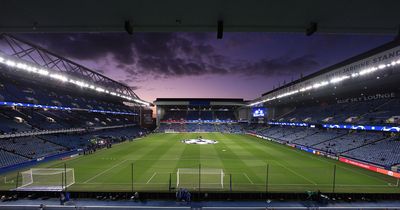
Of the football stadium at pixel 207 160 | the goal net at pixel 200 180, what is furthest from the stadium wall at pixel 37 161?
the goal net at pixel 200 180

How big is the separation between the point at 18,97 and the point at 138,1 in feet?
144

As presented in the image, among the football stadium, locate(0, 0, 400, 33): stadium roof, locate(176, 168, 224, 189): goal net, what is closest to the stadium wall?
the football stadium

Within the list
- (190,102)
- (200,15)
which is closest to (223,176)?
(200,15)

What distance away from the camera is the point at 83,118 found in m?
58.9

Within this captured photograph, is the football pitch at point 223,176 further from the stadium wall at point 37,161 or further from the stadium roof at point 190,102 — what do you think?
the stadium roof at point 190,102

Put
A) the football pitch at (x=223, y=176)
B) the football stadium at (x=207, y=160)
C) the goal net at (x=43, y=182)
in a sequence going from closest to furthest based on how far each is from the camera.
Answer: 1. the football stadium at (x=207, y=160)
2. the goal net at (x=43, y=182)
3. the football pitch at (x=223, y=176)

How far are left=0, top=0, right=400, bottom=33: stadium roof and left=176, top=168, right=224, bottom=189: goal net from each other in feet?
47.9

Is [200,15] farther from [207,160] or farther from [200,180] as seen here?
[207,160]

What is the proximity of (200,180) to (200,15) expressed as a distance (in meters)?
18.8

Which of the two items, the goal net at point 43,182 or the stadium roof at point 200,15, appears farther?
the goal net at point 43,182

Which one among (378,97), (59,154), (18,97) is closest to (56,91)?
(18,97)

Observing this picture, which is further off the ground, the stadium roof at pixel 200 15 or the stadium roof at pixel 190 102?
the stadium roof at pixel 200 15

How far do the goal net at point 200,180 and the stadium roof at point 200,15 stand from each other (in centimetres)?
1460

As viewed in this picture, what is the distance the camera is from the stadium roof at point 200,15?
396 centimetres
